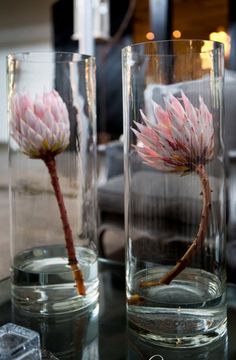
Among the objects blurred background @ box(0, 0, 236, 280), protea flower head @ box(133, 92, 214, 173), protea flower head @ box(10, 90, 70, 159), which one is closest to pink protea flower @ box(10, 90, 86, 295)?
protea flower head @ box(10, 90, 70, 159)

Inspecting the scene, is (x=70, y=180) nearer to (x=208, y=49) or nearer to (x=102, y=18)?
(x=208, y=49)

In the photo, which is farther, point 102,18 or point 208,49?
point 102,18

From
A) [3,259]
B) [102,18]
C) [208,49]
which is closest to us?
[208,49]

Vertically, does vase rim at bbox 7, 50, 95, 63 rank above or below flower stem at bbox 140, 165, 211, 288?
above

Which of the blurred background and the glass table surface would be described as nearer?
the glass table surface

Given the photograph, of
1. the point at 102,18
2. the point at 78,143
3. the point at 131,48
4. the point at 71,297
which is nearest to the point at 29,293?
the point at 71,297

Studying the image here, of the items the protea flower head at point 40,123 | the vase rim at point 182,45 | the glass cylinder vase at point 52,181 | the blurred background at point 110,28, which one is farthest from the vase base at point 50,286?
the blurred background at point 110,28

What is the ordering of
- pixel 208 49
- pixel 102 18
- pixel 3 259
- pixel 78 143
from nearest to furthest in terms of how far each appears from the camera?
Answer: pixel 208 49
pixel 78 143
pixel 3 259
pixel 102 18

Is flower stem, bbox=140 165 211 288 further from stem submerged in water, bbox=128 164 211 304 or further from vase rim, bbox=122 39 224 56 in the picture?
vase rim, bbox=122 39 224 56
